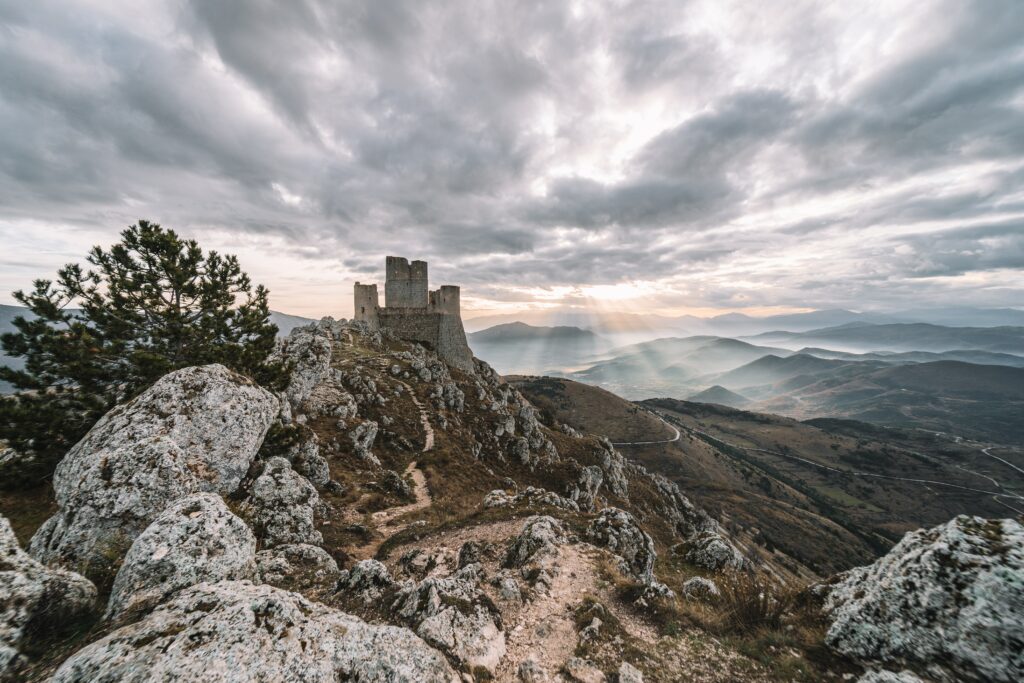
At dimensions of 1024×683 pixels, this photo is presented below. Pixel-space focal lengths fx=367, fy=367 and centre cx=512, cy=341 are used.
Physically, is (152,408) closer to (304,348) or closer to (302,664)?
(302,664)

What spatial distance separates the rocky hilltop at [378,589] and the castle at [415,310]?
4674 cm

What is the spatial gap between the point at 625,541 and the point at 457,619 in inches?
488

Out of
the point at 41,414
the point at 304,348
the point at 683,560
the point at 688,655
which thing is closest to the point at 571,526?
the point at 683,560

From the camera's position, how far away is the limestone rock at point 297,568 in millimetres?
13078

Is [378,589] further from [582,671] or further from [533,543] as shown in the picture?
[533,543]

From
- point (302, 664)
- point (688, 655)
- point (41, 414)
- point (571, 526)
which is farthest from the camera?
point (571, 526)

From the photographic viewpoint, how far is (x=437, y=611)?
10820 millimetres

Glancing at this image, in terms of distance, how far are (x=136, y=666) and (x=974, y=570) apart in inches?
649

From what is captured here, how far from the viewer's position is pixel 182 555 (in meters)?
8.91

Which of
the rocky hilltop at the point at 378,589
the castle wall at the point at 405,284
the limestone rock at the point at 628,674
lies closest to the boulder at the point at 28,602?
the rocky hilltop at the point at 378,589

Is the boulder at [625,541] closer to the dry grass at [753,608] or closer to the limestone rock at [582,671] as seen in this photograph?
the dry grass at [753,608]

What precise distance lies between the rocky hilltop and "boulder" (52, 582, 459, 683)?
0.03 meters

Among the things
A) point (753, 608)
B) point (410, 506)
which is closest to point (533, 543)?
point (753, 608)

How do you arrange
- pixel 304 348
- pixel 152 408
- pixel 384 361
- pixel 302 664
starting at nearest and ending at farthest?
pixel 302 664 → pixel 152 408 → pixel 304 348 → pixel 384 361
